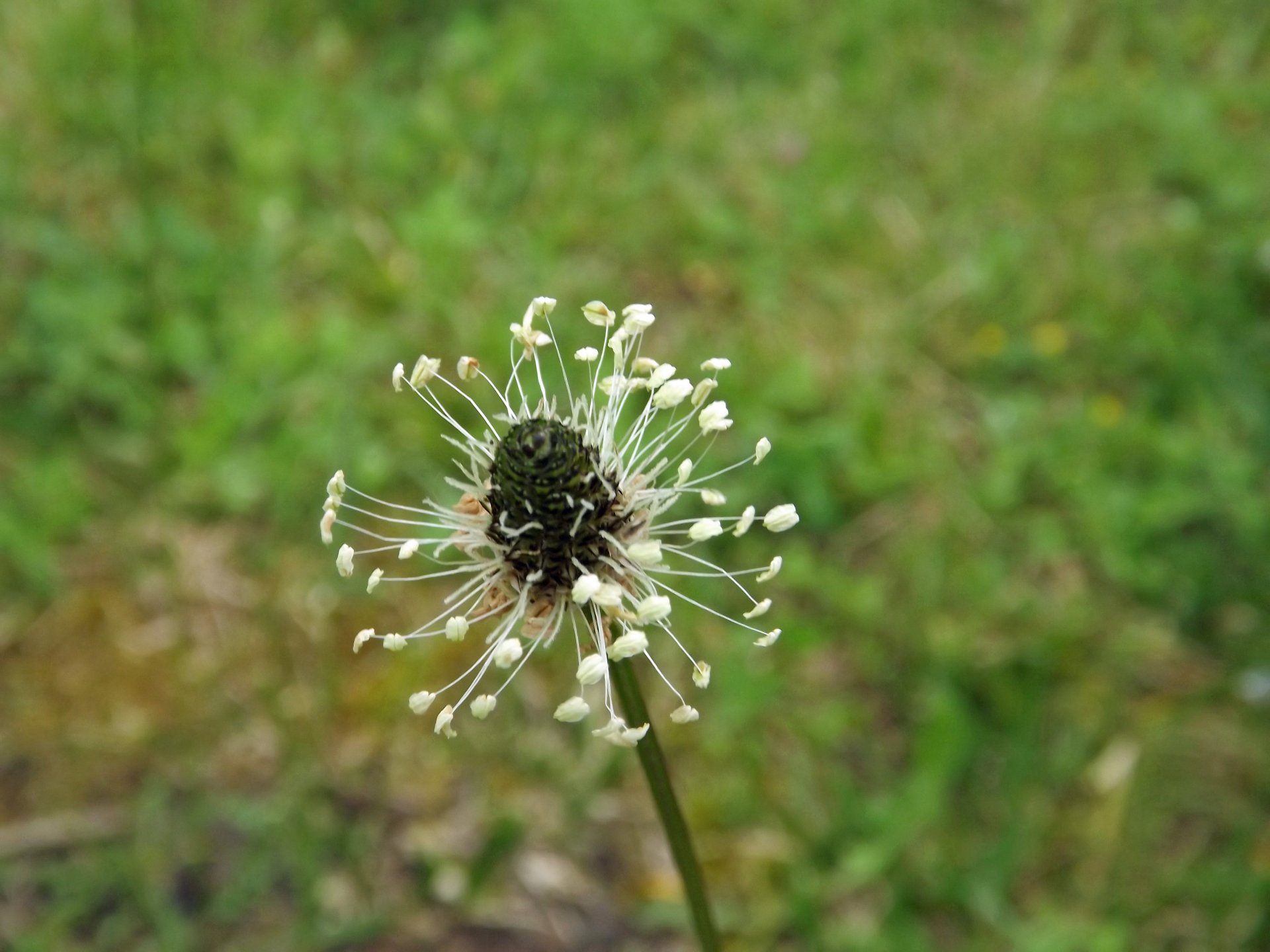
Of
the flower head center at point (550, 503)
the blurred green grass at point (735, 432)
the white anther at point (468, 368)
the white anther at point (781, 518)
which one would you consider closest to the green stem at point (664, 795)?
the flower head center at point (550, 503)

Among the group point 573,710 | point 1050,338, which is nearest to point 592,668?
point 573,710

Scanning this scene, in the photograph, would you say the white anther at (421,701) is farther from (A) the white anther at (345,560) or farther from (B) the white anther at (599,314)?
Answer: (B) the white anther at (599,314)

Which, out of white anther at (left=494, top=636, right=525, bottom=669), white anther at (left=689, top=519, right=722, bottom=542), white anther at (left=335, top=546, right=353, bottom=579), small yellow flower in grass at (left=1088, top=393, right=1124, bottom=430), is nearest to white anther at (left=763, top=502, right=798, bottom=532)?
white anther at (left=689, top=519, right=722, bottom=542)

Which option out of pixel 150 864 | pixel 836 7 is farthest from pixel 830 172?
pixel 150 864

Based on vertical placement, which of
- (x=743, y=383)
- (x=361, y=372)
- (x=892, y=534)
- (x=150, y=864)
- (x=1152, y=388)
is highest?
(x=361, y=372)

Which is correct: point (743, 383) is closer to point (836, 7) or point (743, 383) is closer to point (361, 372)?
point (361, 372)

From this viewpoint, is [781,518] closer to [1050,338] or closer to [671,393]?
[671,393]
